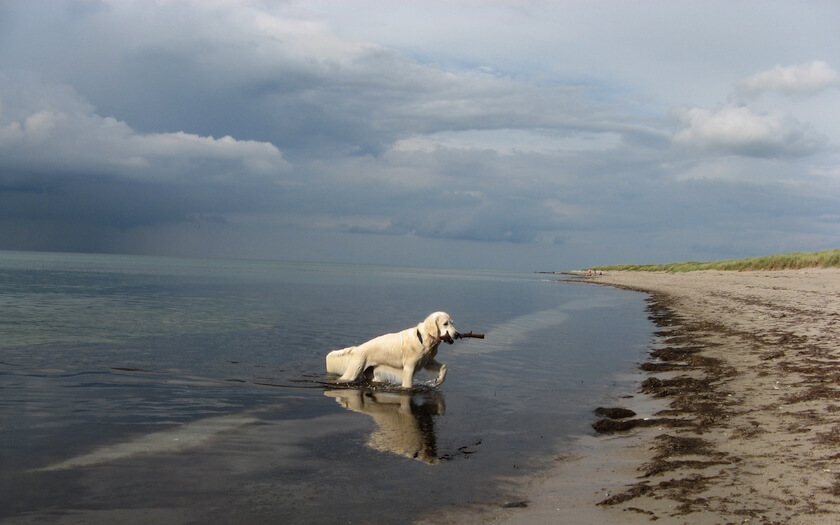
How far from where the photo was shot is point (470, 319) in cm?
3144

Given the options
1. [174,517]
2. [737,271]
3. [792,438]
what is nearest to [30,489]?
[174,517]

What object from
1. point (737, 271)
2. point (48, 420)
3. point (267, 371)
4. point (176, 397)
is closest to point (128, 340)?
point (267, 371)

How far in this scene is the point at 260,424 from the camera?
10266 millimetres

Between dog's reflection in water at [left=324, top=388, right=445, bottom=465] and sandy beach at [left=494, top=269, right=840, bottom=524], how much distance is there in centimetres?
206

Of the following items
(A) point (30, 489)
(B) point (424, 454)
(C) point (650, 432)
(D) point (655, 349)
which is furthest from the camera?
(D) point (655, 349)

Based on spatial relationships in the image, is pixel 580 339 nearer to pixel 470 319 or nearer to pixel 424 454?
pixel 470 319

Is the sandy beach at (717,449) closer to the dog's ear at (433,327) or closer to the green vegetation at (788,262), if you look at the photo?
the dog's ear at (433,327)

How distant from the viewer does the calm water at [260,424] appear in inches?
263

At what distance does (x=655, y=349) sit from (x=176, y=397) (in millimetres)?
14190

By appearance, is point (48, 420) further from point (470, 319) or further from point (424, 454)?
point (470, 319)

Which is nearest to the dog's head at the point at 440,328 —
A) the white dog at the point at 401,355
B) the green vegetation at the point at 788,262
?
the white dog at the point at 401,355

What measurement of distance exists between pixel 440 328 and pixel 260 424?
4286mm

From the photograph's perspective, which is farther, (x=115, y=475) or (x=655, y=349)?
(x=655, y=349)

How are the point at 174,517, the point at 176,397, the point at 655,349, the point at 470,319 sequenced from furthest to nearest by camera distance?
the point at 470,319
the point at 655,349
the point at 176,397
the point at 174,517
